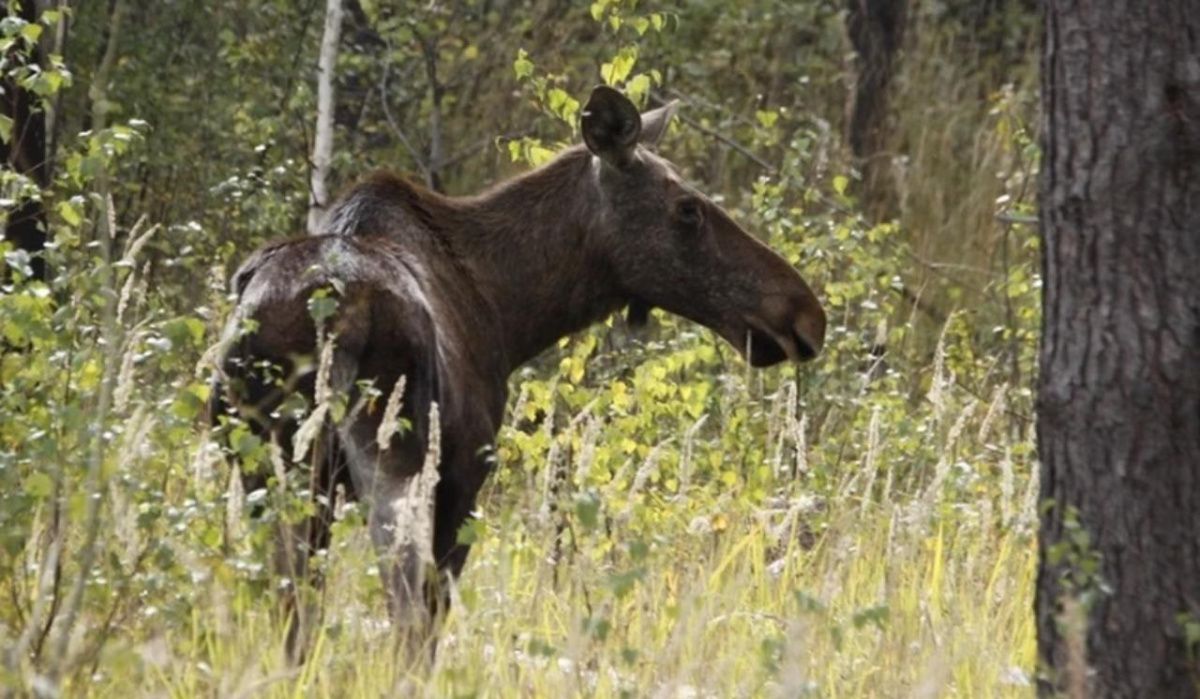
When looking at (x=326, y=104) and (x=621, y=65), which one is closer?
(x=621, y=65)

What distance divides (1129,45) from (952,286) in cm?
861

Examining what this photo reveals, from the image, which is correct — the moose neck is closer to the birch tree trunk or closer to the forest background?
the forest background

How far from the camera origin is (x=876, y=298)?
37.7ft

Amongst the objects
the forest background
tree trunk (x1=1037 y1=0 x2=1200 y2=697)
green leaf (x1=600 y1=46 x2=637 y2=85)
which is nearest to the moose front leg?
the forest background

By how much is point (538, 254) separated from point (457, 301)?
1.62 ft

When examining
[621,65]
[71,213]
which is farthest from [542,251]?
[71,213]

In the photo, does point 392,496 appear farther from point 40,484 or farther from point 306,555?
point 40,484

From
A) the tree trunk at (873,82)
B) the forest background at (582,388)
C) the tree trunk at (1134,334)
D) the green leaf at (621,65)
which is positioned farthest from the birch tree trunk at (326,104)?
the tree trunk at (1134,334)

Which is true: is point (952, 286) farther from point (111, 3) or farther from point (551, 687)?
point (551, 687)

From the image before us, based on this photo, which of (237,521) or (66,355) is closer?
(237,521)

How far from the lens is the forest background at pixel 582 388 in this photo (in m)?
5.15

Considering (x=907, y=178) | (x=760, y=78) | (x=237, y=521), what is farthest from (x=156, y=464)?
(x=760, y=78)

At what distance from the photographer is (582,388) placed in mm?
8812

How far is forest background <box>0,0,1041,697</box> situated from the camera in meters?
5.15
